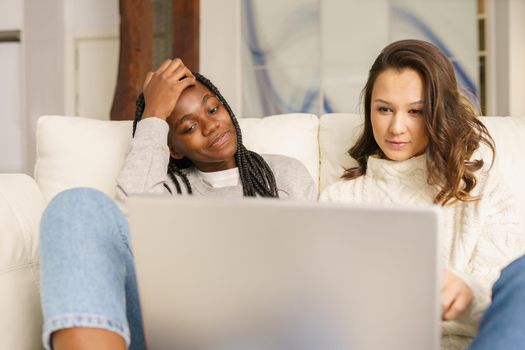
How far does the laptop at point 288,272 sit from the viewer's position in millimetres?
544

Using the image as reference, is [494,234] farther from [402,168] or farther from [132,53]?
[132,53]

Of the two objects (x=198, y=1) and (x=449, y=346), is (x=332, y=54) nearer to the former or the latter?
(x=198, y=1)

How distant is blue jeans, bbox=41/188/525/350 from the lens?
66 cm

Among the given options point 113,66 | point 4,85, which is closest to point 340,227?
point 113,66

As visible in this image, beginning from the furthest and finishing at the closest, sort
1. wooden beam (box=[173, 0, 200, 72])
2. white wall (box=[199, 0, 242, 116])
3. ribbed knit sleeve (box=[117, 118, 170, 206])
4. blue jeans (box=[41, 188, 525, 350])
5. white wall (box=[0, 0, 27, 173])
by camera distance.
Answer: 1. white wall (box=[0, 0, 27, 173])
2. white wall (box=[199, 0, 242, 116])
3. wooden beam (box=[173, 0, 200, 72])
4. ribbed knit sleeve (box=[117, 118, 170, 206])
5. blue jeans (box=[41, 188, 525, 350])

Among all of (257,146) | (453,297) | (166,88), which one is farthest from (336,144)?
(453,297)

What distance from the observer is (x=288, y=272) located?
592 mm

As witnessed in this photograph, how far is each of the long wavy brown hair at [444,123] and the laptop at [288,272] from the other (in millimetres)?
604

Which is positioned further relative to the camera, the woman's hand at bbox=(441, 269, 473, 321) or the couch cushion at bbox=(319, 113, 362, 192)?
the couch cushion at bbox=(319, 113, 362, 192)

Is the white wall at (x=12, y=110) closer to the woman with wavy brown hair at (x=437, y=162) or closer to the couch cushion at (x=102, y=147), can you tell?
the couch cushion at (x=102, y=147)

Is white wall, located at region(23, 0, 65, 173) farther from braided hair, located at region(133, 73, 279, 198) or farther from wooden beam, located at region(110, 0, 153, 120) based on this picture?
braided hair, located at region(133, 73, 279, 198)

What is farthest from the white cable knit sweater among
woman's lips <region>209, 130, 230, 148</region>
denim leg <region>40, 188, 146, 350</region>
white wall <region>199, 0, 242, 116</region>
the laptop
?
white wall <region>199, 0, 242, 116</region>

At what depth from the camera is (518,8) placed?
262cm

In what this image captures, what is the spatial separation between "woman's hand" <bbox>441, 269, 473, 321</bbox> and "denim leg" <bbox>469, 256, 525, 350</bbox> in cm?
4
